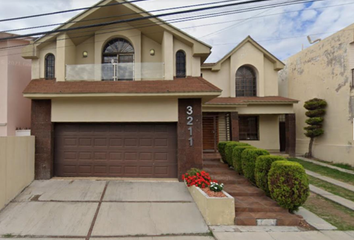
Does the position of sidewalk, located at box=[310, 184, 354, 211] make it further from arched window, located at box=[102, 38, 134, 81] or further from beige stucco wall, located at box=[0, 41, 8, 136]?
beige stucco wall, located at box=[0, 41, 8, 136]

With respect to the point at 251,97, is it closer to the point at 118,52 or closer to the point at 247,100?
the point at 247,100

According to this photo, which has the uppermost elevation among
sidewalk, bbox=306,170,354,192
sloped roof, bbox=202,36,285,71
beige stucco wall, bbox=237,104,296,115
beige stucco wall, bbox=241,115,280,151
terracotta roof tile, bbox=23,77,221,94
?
sloped roof, bbox=202,36,285,71

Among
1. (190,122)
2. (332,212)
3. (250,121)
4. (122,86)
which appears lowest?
(332,212)

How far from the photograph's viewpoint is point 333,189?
27.3ft

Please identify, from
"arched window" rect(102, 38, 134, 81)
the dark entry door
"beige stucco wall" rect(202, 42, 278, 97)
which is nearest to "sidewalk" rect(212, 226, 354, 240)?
"arched window" rect(102, 38, 134, 81)

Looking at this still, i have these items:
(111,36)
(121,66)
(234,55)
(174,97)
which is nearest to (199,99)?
(174,97)

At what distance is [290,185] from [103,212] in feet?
16.7

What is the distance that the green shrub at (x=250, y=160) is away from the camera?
698cm

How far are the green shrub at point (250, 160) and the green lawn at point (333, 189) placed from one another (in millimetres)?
3474

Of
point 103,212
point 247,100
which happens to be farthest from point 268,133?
point 103,212

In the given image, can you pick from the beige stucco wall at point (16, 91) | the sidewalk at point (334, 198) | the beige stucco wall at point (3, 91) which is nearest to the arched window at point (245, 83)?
the sidewalk at point (334, 198)

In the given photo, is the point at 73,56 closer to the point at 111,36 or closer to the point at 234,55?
the point at 111,36

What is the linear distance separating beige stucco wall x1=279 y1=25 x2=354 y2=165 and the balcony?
10.6 metres

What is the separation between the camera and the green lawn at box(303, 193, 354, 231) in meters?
5.50
